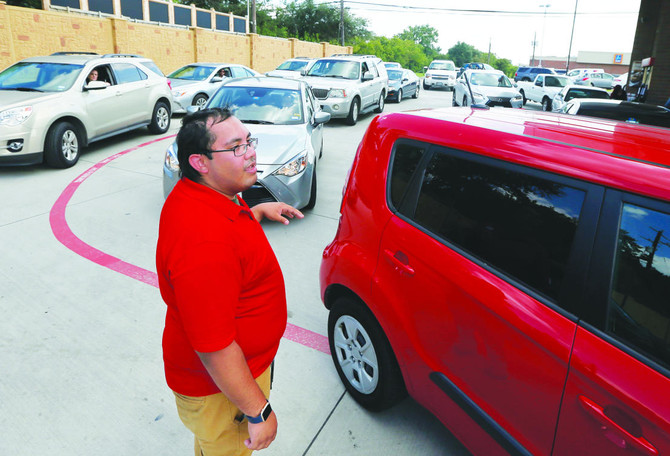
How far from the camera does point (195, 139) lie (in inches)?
56.2

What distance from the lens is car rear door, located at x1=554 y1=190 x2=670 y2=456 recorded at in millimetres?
1294

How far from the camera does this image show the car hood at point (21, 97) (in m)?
6.68

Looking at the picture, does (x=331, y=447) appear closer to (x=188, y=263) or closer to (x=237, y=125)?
(x=188, y=263)

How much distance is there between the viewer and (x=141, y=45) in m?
19.8

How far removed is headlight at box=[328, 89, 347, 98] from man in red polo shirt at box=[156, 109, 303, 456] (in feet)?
34.9

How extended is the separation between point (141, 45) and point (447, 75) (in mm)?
18358

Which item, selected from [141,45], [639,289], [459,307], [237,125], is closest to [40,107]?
[237,125]

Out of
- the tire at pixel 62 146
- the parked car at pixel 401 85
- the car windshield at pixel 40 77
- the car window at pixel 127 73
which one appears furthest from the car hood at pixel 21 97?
the parked car at pixel 401 85

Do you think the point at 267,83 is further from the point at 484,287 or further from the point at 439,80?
the point at 439,80

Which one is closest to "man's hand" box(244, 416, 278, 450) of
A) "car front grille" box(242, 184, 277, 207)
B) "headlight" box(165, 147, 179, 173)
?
"car front grille" box(242, 184, 277, 207)

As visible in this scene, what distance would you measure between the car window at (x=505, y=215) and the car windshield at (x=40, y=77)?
24.9ft

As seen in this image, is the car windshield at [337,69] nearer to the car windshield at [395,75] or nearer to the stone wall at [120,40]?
the car windshield at [395,75]

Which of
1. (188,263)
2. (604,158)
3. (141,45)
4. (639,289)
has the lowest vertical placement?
(639,289)

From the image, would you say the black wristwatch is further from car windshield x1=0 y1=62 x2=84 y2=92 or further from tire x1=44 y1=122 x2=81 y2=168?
car windshield x1=0 y1=62 x2=84 y2=92
